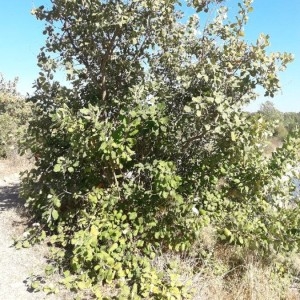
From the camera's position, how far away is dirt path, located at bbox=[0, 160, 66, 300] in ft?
9.92

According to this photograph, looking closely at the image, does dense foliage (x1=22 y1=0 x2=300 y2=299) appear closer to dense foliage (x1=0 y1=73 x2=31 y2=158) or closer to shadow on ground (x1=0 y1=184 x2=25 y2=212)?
shadow on ground (x1=0 y1=184 x2=25 y2=212)

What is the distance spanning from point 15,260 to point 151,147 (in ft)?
6.55

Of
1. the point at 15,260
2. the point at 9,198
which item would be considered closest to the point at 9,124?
the point at 9,198

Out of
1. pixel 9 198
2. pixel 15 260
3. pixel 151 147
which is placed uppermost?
pixel 151 147

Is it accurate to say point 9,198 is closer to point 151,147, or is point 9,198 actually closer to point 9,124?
point 151,147

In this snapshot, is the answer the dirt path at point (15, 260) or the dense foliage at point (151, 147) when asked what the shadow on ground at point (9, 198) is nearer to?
the dirt path at point (15, 260)

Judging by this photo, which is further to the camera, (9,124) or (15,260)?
(9,124)

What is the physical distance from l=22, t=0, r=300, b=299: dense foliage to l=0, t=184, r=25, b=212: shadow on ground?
1414 millimetres

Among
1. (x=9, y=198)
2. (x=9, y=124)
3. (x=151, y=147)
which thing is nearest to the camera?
(x=151, y=147)

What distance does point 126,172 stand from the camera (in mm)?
3719

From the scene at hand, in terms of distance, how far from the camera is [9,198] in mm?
5777

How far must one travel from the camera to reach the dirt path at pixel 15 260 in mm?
3024

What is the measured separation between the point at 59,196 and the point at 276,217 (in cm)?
247

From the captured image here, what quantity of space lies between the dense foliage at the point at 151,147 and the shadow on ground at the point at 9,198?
1.41 meters
